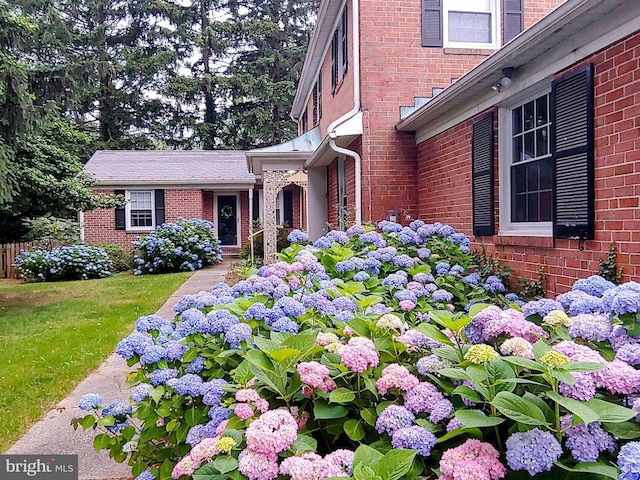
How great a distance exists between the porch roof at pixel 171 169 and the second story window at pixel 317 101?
16.3 feet

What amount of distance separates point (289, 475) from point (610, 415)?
835 millimetres

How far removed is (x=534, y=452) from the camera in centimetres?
125

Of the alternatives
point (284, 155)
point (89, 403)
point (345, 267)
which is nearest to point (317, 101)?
point (284, 155)

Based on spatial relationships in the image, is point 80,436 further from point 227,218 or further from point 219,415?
point 227,218

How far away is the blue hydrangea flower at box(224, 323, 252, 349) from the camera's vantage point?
7.07 ft

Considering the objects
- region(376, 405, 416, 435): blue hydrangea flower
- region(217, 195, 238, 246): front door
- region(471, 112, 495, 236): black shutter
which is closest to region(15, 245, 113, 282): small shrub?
region(217, 195, 238, 246): front door

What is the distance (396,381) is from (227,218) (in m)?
18.9

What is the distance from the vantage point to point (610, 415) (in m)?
1.27

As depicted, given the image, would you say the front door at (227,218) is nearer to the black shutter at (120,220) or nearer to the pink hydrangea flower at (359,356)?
the black shutter at (120,220)

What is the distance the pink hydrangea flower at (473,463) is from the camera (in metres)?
1.28

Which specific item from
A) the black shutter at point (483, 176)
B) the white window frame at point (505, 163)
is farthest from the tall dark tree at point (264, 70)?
the white window frame at point (505, 163)

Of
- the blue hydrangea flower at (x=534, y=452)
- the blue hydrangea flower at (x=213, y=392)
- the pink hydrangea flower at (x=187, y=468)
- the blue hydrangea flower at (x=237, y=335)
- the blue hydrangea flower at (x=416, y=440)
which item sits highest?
the blue hydrangea flower at (x=237, y=335)

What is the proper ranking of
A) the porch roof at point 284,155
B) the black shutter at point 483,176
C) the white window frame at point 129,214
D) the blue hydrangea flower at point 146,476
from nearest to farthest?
the blue hydrangea flower at point 146,476 < the black shutter at point 483,176 < the porch roof at point 284,155 < the white window frame at point 129,214

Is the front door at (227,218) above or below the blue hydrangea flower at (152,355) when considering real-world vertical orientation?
above
